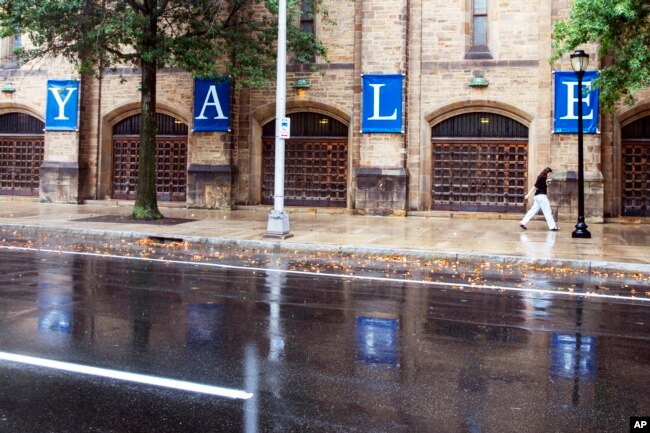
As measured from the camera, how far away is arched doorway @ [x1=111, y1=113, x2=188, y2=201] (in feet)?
77.2

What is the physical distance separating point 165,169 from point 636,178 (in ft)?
53.1

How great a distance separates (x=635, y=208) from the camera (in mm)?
20453

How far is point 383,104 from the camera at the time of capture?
20656mm

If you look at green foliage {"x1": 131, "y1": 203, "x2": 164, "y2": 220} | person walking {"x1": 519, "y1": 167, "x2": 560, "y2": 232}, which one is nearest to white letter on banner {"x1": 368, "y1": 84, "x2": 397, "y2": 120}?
person walking {"x1": 519, "y1": 167, "x2": 560, "y2": 232}

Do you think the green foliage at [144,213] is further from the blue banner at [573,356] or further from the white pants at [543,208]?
the blue banner at [573,356]

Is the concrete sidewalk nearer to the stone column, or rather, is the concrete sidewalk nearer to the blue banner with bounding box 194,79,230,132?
the stone column

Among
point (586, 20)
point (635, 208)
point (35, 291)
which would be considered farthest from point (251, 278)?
point (635, 208)

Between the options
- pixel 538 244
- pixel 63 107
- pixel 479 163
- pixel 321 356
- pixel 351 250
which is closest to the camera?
pixel 321 356

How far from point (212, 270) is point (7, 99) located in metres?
18.8

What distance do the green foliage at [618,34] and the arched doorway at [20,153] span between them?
19721 mm

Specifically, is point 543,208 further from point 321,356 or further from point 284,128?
point 321,356

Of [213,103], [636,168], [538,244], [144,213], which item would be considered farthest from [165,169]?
[636,168]

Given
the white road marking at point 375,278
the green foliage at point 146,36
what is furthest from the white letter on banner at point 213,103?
the white road marking at point 375,278

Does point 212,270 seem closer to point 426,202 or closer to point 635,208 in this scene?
point 426,202
